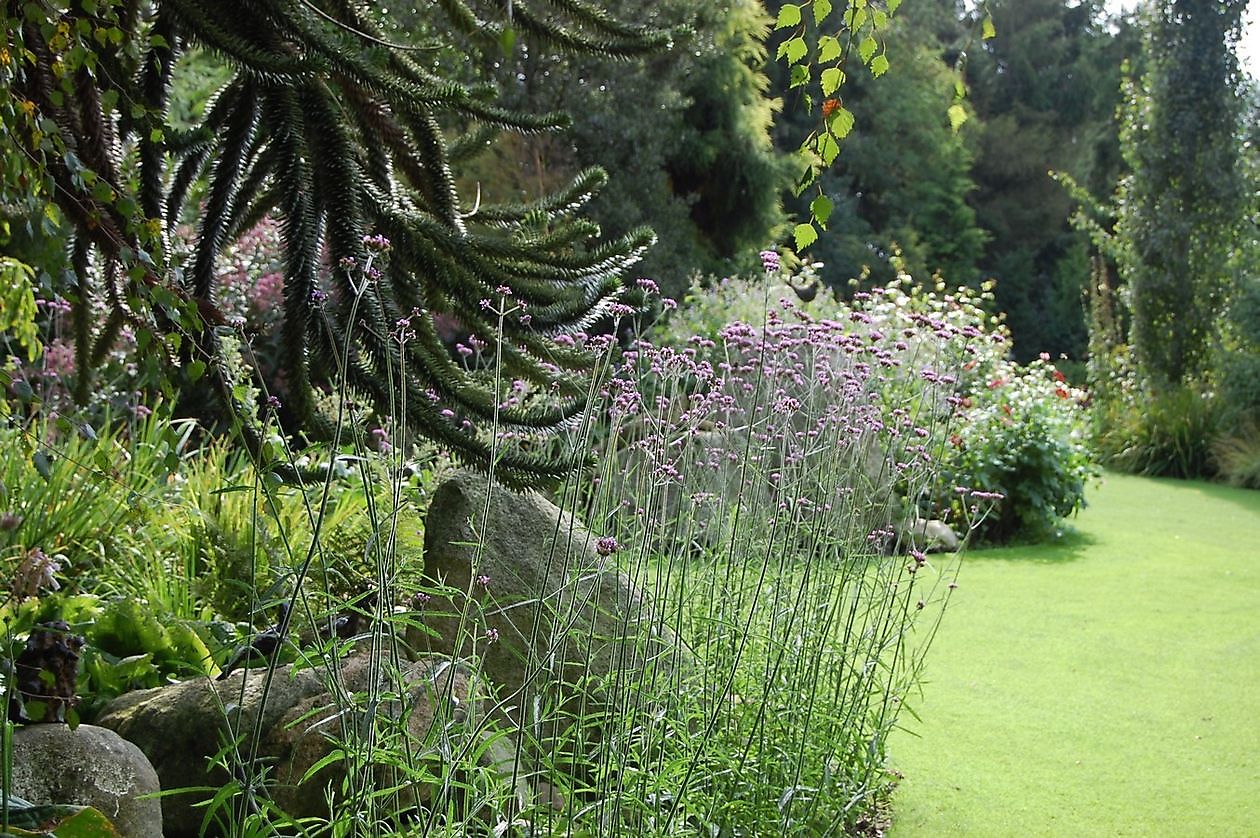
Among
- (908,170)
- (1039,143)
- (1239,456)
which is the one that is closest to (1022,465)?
(1239,456)

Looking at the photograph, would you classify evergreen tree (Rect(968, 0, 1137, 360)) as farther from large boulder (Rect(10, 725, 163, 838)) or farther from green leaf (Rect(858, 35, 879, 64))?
large boulder (Rect(10, 725, 163, 838))

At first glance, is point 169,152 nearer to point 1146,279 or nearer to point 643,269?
point 643,269

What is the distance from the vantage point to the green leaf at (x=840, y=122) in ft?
6.10

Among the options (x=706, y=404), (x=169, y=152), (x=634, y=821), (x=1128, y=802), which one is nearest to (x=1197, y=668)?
(x=1128, y=802)

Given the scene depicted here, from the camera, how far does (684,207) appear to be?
1446cm

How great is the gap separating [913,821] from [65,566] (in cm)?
320

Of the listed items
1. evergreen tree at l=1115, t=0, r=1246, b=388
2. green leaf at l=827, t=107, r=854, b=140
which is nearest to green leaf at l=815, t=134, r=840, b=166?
green leaf at l=827, t=107, r=854, b=140

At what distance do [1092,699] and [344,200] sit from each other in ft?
13.0

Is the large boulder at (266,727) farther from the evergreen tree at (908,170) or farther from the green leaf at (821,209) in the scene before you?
the evergreen tree at (908,170)

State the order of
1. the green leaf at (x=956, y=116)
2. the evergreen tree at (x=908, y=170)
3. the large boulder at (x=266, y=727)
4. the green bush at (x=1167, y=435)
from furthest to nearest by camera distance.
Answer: the evergreen tree at (x=908, y=170), the green bush at (x=1167, y=435), the large boulder at (x=266, y=727), the green leaf at (x=956, y=116)

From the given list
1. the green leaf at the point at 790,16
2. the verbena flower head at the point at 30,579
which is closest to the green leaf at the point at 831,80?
the green leaf at the point at 790,16

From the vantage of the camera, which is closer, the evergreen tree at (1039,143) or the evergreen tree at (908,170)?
Result: the evergreen tree at (908,170)

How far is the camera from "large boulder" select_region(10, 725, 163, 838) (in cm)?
233

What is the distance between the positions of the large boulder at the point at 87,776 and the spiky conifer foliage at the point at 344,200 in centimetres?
82
